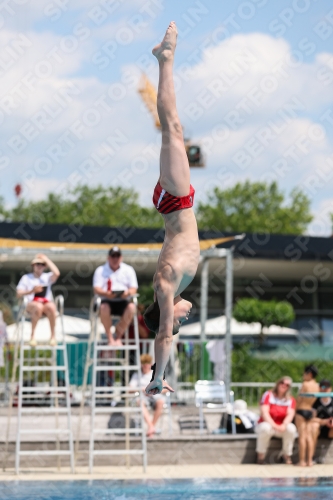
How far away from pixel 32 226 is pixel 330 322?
419 inches

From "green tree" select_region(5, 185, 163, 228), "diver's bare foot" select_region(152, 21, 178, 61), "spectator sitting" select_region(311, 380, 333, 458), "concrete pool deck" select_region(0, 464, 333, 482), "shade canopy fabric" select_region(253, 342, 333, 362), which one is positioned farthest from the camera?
"green tree" select_region(5, 185, 163, 228)

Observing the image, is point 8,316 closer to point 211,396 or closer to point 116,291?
point 211,396

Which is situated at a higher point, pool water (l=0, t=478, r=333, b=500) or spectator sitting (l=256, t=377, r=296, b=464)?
spectator sitting (l=256, t=377, r=296, b=464)

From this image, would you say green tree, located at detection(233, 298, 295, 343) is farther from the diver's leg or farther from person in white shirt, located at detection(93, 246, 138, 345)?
the diver's leg

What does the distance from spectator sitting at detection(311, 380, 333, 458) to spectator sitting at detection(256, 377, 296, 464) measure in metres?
0.34

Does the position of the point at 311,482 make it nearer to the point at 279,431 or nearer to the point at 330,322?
the point at 279,431

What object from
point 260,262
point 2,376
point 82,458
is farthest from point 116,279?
point 260,262

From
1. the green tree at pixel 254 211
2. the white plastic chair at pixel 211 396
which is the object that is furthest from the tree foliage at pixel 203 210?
the white plastic chair at pixel 211 396

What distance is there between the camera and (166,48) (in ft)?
21.0

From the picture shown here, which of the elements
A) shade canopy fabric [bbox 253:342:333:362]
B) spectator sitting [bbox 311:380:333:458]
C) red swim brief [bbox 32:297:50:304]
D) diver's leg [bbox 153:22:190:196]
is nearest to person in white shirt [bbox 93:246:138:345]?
red swim brief [bbox 32:297:50:304]

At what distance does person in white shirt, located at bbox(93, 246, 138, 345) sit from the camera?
39.7ft

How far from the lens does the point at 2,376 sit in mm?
17016

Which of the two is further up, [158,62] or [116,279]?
[158,62]

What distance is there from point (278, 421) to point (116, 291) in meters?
3.15
